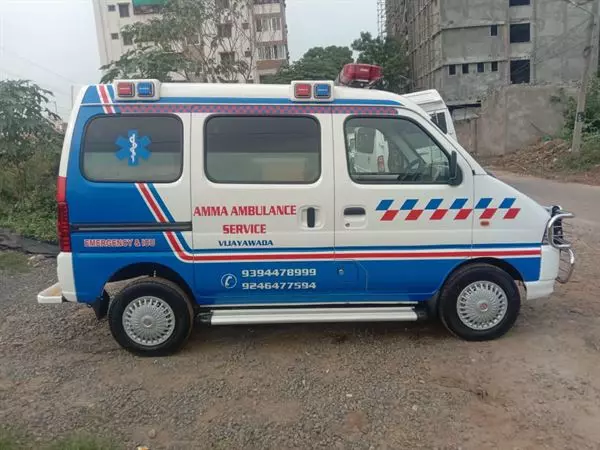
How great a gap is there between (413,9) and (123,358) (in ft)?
166

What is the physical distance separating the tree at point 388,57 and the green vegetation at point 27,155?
4034 cm

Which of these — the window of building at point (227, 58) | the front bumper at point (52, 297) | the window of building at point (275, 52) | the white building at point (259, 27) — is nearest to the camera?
the front bumper at point (52, 297)

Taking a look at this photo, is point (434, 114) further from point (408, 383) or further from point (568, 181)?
point (568, 181)

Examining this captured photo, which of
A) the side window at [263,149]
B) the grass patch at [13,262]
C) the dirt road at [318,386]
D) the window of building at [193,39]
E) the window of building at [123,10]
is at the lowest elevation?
the dirt road at [318,386]

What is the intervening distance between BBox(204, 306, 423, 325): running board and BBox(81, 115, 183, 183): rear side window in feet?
3.79

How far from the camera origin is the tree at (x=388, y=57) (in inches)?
1829

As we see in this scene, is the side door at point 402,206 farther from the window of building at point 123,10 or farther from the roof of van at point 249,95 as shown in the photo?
the window of building at point 123,10

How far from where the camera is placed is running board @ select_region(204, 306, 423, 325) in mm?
3965

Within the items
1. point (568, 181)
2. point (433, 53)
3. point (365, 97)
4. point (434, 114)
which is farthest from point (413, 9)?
point (365, 97)

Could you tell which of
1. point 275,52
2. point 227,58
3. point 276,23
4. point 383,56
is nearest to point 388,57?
point 383,56

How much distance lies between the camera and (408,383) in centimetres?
357

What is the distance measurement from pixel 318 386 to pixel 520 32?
1679 inches

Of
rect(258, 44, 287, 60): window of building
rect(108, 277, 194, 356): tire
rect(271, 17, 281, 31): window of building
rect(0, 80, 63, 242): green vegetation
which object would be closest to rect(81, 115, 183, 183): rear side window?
rect(108, 277, 194, 356): tire

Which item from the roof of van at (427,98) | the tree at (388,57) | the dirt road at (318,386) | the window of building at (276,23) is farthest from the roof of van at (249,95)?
the tree at (388,57)
